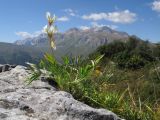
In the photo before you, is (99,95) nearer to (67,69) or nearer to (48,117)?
(67,69)

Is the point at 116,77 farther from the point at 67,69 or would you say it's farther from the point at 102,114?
the point at 102,114

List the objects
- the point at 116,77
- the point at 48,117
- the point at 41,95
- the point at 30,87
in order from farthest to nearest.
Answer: the point at 116,77
the point at 30,87
the point at 41,95
the point at 48,117

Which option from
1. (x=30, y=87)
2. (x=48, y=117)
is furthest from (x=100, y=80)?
(x=48, y=117)

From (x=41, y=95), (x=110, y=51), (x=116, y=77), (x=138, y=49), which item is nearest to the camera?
(x=41, y=95)

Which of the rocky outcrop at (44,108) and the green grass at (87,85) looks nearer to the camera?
the rocky outcrop at (44,108)

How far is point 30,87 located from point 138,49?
114 feet

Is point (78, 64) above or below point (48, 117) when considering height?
above

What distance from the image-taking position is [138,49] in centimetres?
3912

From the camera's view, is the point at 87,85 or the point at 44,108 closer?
the point at 44,108

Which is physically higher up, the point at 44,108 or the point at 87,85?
the point at 87,85

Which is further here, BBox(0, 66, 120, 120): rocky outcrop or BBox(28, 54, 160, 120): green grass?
BBox(28, 54, 160, 120): green grass

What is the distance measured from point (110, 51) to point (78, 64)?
1414 inches

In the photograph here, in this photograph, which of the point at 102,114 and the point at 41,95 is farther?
the point at 41,95

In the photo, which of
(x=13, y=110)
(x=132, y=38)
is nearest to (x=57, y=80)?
(x=13, y=110)
